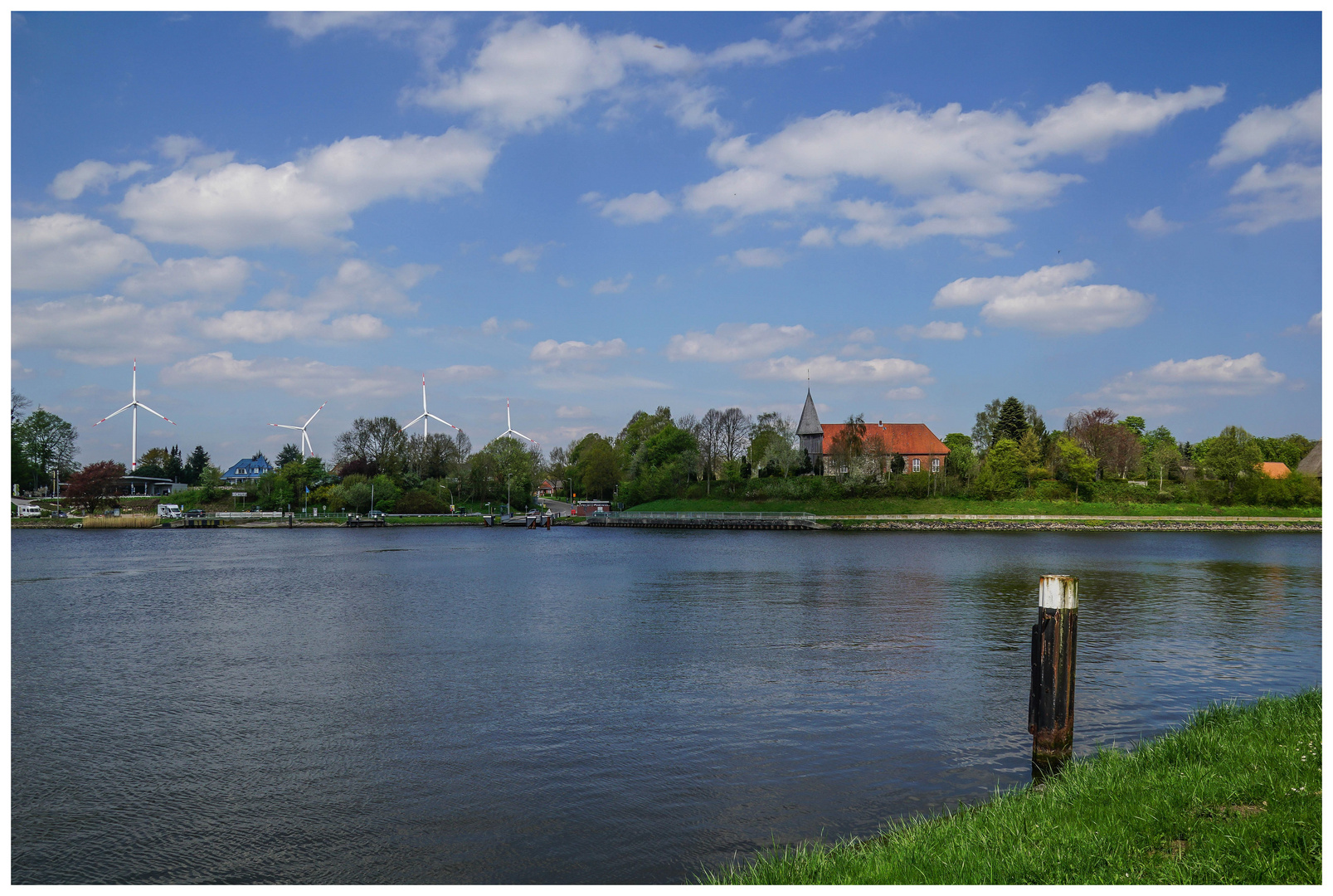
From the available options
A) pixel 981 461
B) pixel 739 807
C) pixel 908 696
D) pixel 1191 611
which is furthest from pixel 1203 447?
pixel 739 807

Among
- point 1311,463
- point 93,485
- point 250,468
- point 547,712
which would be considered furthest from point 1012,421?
point 250,468

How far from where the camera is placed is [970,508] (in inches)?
3957

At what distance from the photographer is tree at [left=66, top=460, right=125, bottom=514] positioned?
113812 mm

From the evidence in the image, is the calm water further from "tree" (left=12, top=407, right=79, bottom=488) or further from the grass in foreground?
"tree" (left=12, top=407, right=79, bottom=488)

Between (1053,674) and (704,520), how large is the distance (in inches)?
3717

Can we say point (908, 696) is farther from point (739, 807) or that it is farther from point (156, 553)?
point (156, 553)

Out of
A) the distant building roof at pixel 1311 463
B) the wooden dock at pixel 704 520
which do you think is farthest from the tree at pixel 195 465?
the distant building roof at pixel 1311 463

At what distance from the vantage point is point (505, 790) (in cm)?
1098

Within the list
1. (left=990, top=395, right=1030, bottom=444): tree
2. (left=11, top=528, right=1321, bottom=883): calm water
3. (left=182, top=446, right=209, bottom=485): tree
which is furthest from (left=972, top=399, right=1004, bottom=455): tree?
(left=182, top=446, right=209, bottom=485): tree

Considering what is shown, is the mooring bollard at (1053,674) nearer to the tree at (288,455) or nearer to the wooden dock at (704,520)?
the wooden dock at (704,520)

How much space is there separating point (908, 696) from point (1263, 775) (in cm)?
796

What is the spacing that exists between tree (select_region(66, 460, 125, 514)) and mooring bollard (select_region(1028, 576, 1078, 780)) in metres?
129
